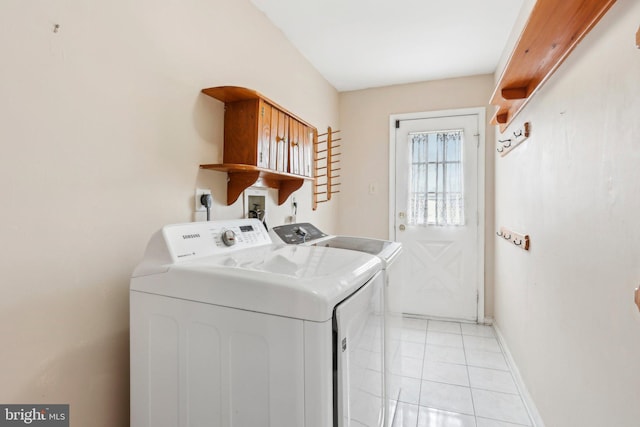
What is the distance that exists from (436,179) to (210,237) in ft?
8.55

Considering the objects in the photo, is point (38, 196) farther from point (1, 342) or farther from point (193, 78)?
point (193, 78)

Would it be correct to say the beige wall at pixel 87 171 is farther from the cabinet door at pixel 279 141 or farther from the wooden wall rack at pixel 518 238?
the wooden wall rack at pixel 518 238

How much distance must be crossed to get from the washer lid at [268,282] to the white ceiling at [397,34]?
171 cm

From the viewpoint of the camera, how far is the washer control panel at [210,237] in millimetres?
1101

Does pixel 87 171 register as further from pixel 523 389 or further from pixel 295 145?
pixel 523 389

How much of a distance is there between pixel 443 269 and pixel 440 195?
2.44 feet

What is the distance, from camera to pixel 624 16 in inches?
36.2

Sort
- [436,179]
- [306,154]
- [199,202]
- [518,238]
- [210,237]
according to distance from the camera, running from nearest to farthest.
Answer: [210,237] < [199,202] < [518,238] < [306,154] < [436,179]

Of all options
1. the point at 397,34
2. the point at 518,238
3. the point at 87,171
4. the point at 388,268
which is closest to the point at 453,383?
the point at 518,238

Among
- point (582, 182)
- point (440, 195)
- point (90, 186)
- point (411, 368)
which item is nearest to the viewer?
point (90, 186)

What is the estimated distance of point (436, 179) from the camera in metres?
3.29

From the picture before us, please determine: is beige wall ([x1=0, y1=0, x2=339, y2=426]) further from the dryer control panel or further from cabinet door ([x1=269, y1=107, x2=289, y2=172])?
the dryer control panel

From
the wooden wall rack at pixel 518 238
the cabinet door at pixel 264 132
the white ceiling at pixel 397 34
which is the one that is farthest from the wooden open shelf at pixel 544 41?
the cabinet door at pixel 264 132

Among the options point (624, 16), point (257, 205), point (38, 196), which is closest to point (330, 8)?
point (257, 205)
